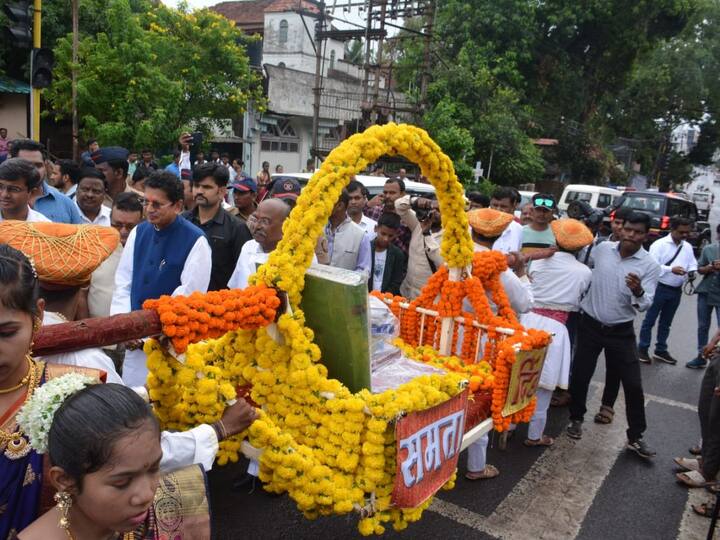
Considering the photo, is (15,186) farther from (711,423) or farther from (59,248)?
(711,423)

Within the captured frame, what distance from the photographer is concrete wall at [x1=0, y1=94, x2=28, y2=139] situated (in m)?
15.2

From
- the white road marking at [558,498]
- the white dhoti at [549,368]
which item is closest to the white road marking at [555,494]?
the white road marking at [558,498]

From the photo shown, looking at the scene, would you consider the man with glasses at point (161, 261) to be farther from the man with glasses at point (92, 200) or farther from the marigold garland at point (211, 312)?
the man with glasses at point (92, 200)

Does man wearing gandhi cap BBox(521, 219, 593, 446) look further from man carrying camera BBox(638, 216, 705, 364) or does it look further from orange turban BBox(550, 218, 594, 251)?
man carrying camera BBox(638, 216, 705, 364)

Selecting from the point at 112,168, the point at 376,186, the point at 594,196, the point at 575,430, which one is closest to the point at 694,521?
the point at 575,430

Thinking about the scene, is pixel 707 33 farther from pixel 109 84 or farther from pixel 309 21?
pixel 109 84

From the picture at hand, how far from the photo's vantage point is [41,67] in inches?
266

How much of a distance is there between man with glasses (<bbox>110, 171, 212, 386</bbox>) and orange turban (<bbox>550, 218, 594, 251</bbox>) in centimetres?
281

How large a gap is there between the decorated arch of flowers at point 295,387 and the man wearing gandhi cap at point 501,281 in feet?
4.81

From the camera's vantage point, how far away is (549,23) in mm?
23188

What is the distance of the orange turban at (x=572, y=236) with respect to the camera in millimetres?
4484

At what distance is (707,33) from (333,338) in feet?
123

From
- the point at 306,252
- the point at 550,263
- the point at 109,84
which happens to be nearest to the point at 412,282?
the point at 550,263

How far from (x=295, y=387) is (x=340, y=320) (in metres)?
0.33
